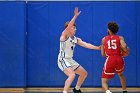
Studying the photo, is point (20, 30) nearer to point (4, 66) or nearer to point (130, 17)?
point (4, 66)

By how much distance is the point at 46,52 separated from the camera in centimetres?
1091

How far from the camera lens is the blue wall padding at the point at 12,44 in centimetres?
1055

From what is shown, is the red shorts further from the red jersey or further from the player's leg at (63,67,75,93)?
the player's leg at (63,67,75,93)

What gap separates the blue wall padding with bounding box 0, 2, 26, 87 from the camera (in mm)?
10547

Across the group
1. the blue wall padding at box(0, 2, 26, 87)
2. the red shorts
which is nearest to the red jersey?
the red shorts

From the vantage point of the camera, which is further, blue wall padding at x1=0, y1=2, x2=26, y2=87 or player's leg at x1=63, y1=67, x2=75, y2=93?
blue wall padding at x1=0, y1=2, x2=26, y2=87

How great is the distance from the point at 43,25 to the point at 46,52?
747 millimetres

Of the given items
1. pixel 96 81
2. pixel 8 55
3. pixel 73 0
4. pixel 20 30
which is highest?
pixel 73 0

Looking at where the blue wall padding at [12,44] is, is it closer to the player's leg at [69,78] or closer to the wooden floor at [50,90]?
the wooden floor at [50,90]

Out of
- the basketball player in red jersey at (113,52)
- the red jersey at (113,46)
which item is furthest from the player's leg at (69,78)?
the red jersey at (113,46)

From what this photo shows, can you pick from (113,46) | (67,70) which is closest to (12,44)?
(67,70)

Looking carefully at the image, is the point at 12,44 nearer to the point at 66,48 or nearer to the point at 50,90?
the point at 50,90

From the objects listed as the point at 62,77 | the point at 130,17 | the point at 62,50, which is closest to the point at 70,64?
the point at 62,50

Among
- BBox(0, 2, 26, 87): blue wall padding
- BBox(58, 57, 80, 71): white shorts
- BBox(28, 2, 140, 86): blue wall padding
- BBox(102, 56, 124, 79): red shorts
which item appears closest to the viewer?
BBox(102, 56, 124, 79): red shorts
